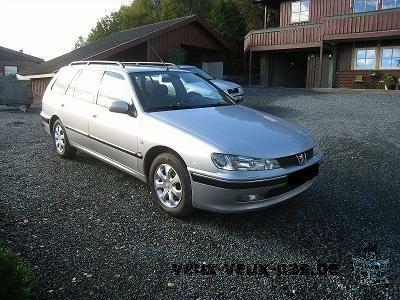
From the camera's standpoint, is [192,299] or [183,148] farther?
[183,148]

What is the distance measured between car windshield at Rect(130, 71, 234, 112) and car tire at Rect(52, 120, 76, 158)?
194 centimetres

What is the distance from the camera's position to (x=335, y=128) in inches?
358

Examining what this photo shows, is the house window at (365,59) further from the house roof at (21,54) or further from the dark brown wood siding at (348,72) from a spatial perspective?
the house roof at (21,54)

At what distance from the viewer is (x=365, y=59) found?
19.7 metres

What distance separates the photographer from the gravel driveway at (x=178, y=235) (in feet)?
9.73

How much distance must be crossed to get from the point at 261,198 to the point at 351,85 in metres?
18.5

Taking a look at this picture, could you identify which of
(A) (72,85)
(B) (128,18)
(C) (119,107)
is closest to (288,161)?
(C) (119,107)

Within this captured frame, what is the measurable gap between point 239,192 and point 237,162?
0.29 m

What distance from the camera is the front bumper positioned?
11.8 ft

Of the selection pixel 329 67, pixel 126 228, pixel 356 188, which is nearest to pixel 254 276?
pixel 126 228

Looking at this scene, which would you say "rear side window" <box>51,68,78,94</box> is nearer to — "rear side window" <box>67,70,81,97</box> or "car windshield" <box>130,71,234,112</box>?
"rear side window" <box>67,70,81,97</box>

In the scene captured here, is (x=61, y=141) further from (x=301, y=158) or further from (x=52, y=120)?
(x=301, y=158)

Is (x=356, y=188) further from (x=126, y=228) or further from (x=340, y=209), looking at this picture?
(x=126, y=228)

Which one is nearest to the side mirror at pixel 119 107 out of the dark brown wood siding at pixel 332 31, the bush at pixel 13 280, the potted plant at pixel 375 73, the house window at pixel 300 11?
the bush at pixel 13 280
